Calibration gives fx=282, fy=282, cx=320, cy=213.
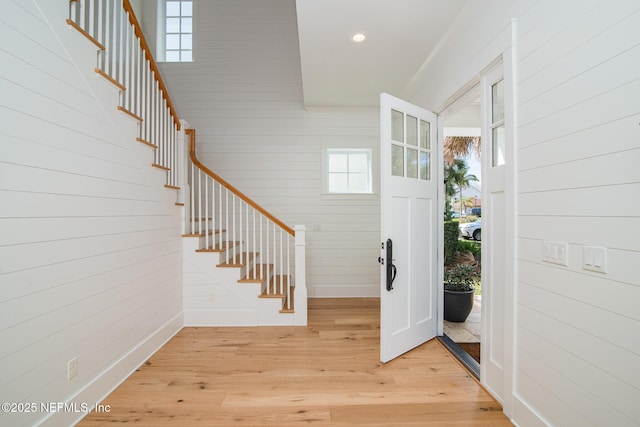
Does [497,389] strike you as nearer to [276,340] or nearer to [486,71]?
[276,340]

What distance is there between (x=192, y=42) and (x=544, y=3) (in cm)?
452

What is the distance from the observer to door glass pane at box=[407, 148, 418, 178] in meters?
2.55

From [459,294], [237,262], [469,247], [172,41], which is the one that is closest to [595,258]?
[459,294]

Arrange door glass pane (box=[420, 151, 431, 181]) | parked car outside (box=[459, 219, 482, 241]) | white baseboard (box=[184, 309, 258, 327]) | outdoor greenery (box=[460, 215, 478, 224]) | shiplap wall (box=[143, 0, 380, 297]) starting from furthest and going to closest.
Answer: outdoor greenery (box=[460, 215, 478, 224])
parked car outside (box=[459, 219, 482, 241])
shiplap wall (box=[143, 0, 380, 297])
white baseboard (box=[184, 309, 258, 327])
door glass pane (box=[420, 151, 431, 181])

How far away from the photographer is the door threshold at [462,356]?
224cm

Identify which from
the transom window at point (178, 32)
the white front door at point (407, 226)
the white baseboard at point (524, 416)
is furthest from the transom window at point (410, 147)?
the transom window at point (178, 32)

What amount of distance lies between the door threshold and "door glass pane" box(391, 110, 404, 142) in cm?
196

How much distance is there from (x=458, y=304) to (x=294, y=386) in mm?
2175

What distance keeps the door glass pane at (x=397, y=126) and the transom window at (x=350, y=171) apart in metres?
1.94

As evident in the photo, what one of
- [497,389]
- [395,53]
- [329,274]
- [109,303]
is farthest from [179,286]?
[395,53]

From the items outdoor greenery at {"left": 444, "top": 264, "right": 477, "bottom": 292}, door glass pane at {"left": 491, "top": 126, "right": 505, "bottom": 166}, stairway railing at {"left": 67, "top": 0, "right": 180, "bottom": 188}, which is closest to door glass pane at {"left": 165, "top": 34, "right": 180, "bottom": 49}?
stairway railing at {"left": 67, "top": 0, "right": 180, "bottom": 188}

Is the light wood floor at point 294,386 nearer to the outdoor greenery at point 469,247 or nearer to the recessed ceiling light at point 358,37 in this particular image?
the recessed ceiling light at point 358,37

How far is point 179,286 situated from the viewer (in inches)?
123

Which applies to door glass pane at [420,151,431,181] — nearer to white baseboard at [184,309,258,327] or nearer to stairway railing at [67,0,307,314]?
stairway railing at [67,0,307,314]
